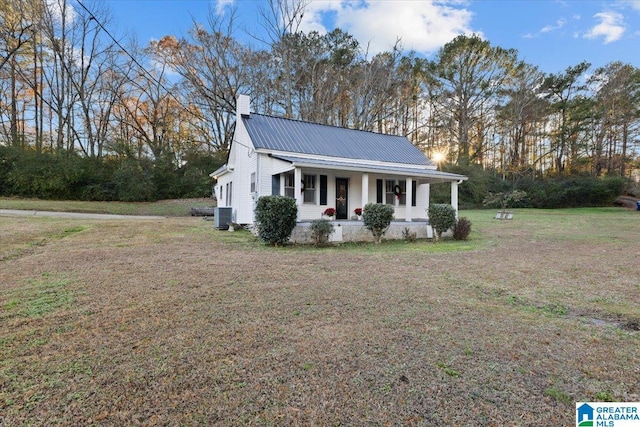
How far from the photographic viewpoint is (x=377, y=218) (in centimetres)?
1055

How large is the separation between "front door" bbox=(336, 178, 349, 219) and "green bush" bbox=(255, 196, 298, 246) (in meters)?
3.93

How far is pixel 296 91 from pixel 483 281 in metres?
26.1

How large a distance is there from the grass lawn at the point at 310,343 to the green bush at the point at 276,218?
115 inches

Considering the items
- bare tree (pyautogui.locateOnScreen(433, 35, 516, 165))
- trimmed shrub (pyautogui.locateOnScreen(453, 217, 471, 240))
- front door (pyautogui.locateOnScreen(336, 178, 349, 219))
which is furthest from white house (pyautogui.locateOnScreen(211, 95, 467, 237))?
bare tree (pyautogui.locateOnScreen(433, 35, 516, 165))

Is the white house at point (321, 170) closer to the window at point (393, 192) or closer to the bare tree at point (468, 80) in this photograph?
the window at point (393, 192)

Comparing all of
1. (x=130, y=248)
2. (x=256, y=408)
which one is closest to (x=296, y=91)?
(x=130, y=248)

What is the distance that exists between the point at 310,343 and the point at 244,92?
2900cm

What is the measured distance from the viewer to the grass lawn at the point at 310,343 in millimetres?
2182

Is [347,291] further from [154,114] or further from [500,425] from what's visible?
[154,114]

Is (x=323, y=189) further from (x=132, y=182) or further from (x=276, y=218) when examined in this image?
(x=132, y=182)

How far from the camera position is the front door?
1342 cm

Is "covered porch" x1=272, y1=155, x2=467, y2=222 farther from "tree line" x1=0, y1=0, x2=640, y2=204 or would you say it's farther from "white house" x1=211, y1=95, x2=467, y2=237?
"tree line" x1=0, y1=0, x2=640, y2=204

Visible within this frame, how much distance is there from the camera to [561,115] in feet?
106

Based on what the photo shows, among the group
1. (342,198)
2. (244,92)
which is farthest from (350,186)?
(244,92)
